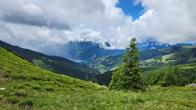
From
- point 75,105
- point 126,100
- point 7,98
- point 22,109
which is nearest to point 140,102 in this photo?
point 126,100

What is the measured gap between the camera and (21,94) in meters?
32.0

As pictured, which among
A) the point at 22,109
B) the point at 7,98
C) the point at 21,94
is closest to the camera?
the point at 22,109

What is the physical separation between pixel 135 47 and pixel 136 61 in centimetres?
410

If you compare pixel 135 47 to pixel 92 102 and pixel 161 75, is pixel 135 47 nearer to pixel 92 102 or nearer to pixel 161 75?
pixel 92 102

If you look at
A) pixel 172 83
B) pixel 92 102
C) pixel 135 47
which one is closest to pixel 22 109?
pixel 92 102

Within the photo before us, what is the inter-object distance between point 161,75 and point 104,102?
14116 centimetres

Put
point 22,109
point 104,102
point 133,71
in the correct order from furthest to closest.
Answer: point 133,71, point 104,102, point 22,109

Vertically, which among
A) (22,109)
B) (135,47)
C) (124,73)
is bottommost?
(22,109)

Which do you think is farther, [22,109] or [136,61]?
[136,61]

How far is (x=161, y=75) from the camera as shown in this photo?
16325cm

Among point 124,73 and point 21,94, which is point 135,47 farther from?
point 21,94

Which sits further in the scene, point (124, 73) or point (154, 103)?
point (124, 73)

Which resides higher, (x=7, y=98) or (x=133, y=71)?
(x=133, y=71)

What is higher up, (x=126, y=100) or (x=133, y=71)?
(x=133, y=71)
